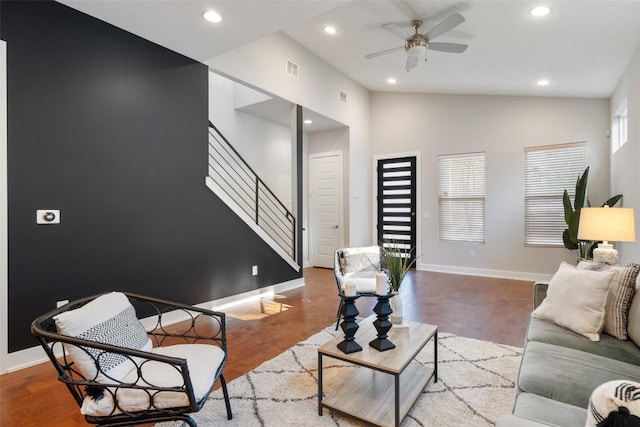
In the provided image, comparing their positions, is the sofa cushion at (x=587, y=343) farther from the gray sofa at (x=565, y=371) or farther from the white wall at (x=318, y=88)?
the white wall at (x=318, y=88)

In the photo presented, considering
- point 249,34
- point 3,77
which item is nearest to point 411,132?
point 249,34

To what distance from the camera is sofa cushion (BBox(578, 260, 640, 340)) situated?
205 centimetres

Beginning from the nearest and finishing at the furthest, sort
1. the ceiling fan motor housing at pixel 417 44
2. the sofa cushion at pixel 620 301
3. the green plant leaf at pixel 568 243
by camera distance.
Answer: the sofa cushion at pixel 620 301
the ceiling fan motor housing at pixel 417 44
the green plant leaf at pixel 568 243

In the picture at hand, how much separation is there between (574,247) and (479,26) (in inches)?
136

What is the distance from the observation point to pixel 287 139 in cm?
690

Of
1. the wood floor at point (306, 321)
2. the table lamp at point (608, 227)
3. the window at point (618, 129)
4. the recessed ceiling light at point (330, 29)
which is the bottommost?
the wood floor at point (306, 321)

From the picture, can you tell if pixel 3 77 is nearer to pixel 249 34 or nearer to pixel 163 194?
pixel 163 194

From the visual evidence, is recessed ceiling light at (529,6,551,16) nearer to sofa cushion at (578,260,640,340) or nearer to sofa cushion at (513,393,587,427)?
sofa cushion at (578,260,640,340)

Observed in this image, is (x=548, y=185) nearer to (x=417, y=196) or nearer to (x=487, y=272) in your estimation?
(x=487, y=272)

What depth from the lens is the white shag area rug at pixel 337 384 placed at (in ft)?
6.26

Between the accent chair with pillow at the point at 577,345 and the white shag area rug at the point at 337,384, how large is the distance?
1.41ft

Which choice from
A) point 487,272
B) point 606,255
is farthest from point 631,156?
point 487,272

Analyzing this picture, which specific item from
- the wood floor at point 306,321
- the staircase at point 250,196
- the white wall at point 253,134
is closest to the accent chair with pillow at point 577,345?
the wood floor at point 306,321

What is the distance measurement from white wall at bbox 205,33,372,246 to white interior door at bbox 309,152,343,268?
11.6 inches
